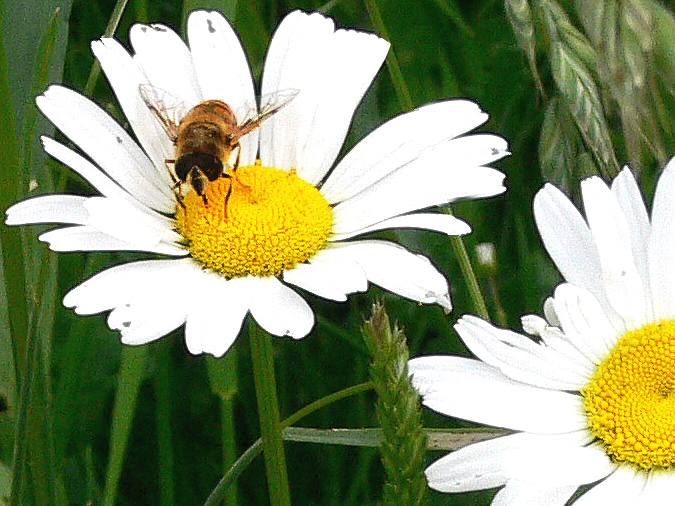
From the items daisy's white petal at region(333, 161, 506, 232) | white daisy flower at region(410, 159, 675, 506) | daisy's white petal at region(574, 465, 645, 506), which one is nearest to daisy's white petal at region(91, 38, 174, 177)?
daisy's white petal at region(333, 161, 506, 232)

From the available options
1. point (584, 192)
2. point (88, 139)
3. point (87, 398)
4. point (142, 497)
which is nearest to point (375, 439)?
point (584, 192)

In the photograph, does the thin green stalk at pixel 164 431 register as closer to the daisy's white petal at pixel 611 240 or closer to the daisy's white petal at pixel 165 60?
the daisy's white petal at pixel 165 60

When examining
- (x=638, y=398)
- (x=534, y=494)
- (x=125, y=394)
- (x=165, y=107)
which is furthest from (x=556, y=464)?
(x=165, y=107)

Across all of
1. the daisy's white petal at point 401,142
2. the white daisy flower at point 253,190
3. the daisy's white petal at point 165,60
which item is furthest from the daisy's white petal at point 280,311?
the daisy's white petal at point 165,60

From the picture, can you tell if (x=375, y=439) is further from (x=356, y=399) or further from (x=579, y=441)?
(x=356, y=399)

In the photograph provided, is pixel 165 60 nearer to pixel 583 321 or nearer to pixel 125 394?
pixel 125 394
